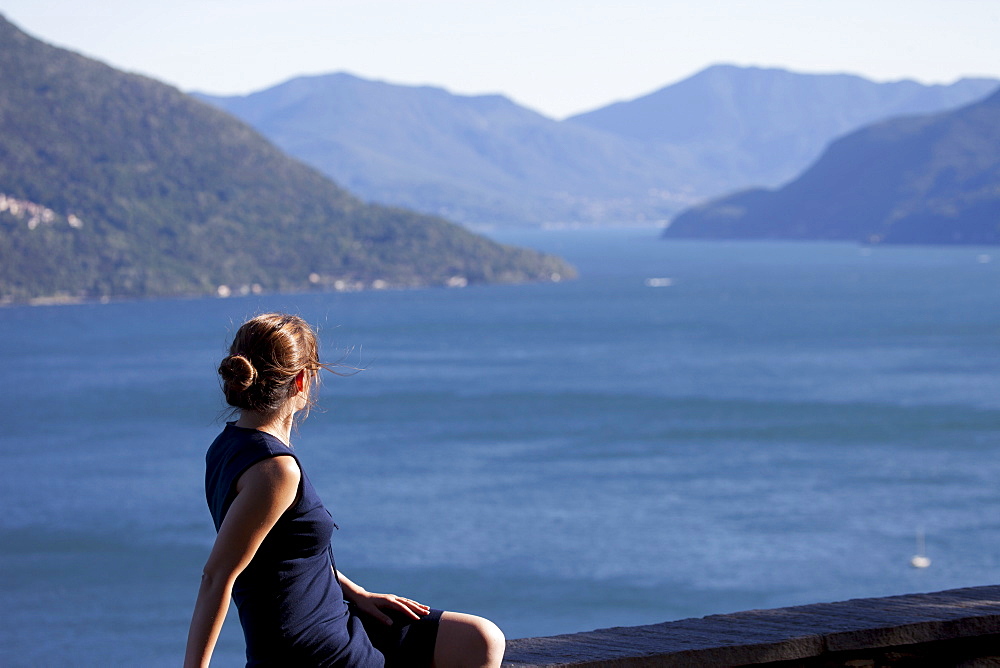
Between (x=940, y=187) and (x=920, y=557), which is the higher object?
(x=940, y=187)

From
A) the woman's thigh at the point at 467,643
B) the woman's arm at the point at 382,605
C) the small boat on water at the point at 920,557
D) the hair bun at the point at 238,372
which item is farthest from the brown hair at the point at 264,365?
the small boat on water at the point at 920,557

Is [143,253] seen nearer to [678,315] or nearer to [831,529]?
[678,315]

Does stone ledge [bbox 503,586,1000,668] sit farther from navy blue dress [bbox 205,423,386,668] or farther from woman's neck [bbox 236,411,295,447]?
woman's neck [bbox 236,411,295,447]

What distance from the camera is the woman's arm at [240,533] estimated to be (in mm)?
2393

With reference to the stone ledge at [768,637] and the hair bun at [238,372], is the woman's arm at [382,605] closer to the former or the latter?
the stone ledge at [768,637]

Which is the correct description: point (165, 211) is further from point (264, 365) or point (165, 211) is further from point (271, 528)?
point (271, 528)

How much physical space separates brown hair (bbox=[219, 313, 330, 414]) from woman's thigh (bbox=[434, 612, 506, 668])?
0.68 metres

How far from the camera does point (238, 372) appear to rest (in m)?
2.52

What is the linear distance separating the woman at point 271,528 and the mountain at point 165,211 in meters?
132

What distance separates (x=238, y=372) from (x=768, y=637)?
1.49 meters

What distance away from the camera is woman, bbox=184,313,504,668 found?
2.41m

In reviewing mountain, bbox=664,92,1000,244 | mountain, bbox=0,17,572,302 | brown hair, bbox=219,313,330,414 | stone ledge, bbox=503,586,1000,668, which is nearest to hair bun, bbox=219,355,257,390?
brown hair, bbox=219,313,330,414

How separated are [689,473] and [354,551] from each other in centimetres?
1517

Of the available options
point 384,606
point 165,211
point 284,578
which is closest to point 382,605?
point 384,606
